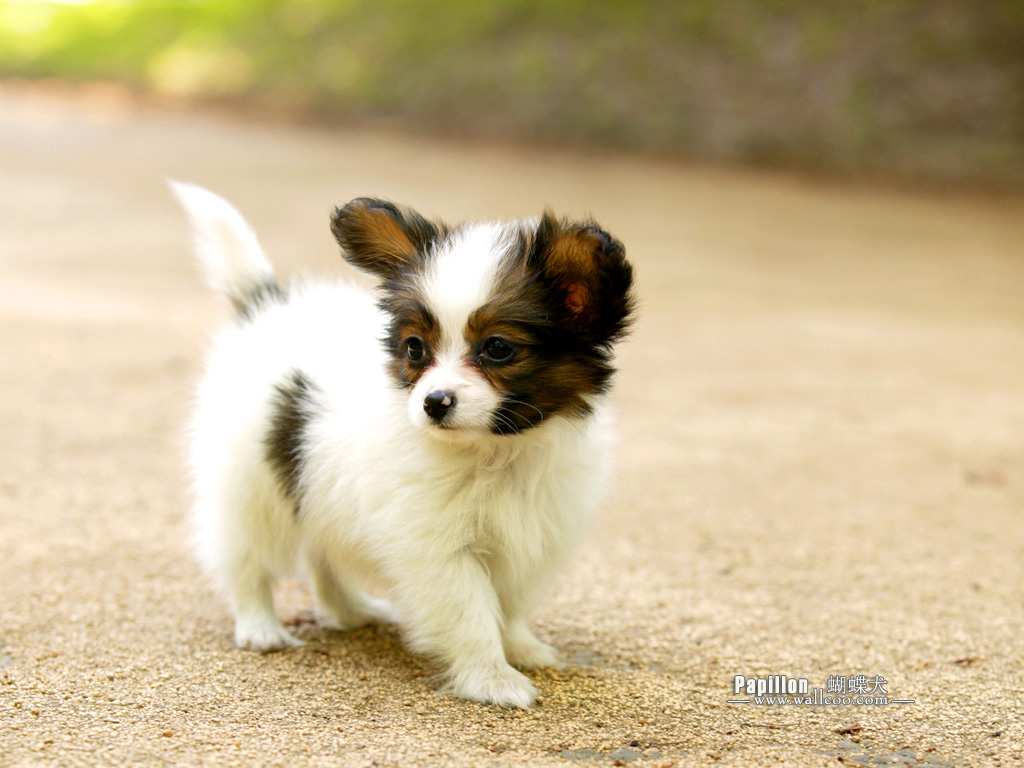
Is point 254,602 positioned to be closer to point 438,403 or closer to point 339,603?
point 339,603

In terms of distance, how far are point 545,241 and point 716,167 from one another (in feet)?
47.1

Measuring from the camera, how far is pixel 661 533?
556 centimetres

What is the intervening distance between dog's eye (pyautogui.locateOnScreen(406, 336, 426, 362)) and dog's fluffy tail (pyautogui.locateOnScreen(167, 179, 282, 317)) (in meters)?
1.28

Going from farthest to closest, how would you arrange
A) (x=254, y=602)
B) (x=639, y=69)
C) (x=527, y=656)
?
(x=639, y=69), (x=254, y=602), (x=527, y=656)

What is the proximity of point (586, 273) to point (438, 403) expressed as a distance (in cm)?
63

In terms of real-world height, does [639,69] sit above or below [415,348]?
above

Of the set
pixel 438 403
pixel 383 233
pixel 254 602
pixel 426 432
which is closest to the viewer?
pixel 438 403

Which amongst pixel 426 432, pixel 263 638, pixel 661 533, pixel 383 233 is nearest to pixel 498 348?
pixel 426 432

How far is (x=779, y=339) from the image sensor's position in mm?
10188

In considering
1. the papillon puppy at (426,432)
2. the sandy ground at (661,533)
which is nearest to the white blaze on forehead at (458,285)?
the papillon puppy at (426,432)

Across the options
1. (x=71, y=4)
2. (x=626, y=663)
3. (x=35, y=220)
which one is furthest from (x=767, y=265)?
(x=71, y=4)

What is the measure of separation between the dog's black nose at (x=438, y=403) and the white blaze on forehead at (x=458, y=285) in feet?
0.58

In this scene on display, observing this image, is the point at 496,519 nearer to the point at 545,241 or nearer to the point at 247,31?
the point at 545,241

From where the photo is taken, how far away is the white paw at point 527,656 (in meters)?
3.96
